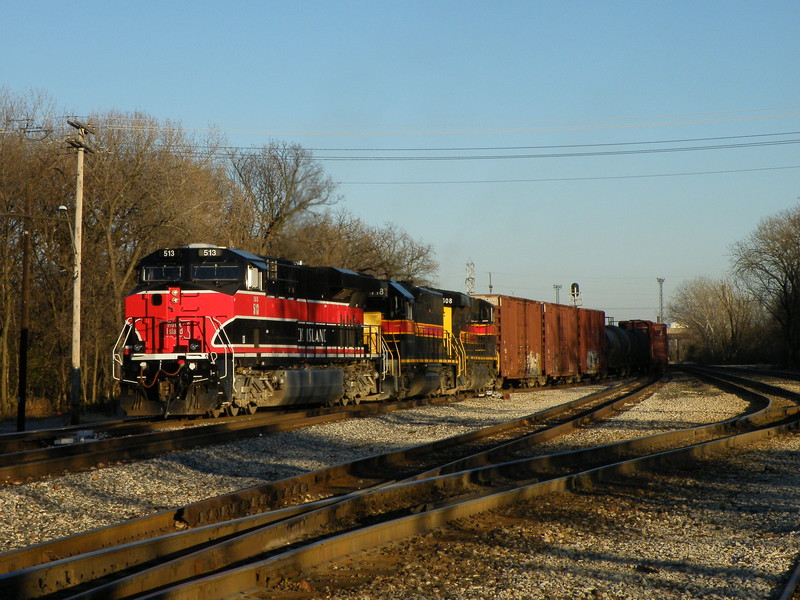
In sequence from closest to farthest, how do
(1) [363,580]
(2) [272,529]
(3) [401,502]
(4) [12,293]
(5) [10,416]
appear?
(1) [363,580] → (2) [272,529] → (3) [401,502] → (5) [10,416] → (4) [12,293]

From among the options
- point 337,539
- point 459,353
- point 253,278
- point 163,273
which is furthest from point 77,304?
point 337,539

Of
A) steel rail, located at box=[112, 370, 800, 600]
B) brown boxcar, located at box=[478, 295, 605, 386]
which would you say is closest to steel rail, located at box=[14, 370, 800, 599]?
steel rail, located at box=[112, 370, 800, 600]

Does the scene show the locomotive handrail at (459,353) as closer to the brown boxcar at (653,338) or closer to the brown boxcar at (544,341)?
the brown boxcar at (544,341)

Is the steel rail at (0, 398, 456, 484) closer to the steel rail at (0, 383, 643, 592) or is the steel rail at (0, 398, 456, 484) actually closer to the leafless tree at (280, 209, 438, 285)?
the steel rail at (0, 383, 643, 592)

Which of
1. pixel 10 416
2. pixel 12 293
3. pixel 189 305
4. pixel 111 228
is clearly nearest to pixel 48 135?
pixel 111 228

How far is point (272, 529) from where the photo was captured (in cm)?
659

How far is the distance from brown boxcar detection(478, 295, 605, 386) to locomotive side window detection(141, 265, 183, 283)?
1541 cm

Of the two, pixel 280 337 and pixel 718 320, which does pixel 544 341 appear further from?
pixel 718 320

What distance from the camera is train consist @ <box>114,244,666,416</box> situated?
17.1m

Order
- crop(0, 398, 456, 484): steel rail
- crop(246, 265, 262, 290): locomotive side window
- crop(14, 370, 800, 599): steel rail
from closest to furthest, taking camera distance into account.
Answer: crop(14, 370, 800, 599): steel rail
crop(0, 398, 456, 484): steel rail
crop(246, 265, 262, 290): locomotive side window

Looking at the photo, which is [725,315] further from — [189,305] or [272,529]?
[272,529]

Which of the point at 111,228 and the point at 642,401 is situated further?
the point at 111,228

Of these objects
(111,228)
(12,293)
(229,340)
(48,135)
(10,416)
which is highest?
(48,135)

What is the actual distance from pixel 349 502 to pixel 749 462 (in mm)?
7229
